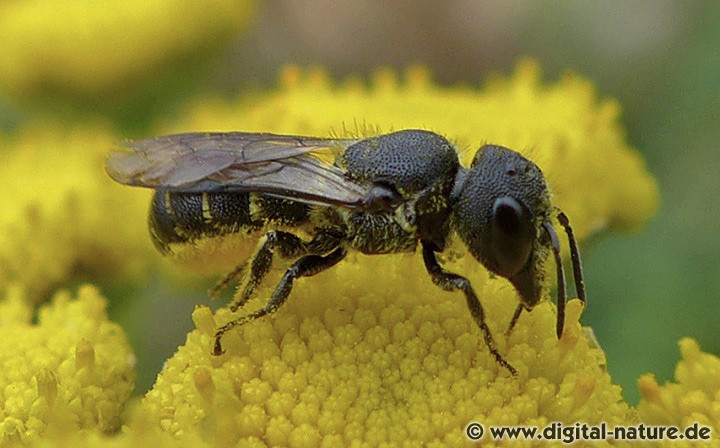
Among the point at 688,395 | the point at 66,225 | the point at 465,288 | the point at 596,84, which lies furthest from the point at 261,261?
the point at 596,84

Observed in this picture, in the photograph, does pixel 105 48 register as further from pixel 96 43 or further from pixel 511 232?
pixel 511 232

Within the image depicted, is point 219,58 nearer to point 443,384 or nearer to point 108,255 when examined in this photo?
point 108,255

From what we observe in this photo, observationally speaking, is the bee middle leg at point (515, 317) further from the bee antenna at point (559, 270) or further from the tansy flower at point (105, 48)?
the tansy flower at point (105, 48)

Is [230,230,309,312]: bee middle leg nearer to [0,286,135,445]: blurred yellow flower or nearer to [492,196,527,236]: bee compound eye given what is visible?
[0,286,135,445]: blurred yellow flower

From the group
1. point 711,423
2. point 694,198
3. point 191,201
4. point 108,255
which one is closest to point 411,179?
point 191,201

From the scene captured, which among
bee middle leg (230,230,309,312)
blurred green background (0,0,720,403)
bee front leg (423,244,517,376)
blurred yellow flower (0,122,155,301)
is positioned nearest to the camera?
bee front leg (423,244,517,376)

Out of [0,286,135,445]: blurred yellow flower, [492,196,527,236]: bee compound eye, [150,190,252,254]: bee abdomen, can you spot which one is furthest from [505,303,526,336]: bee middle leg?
[0,286,135,445]: blurred yellow flower

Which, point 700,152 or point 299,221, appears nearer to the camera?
point 299,221
